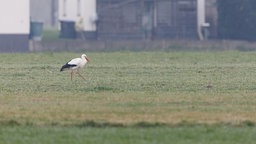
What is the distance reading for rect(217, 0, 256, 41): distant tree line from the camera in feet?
233

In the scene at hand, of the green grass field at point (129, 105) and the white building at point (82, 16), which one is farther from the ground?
the white building at point (82, 16)

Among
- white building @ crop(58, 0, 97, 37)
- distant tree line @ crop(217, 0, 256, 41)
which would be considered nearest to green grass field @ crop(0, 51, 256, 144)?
distant tree line @ crop(217, 0, 256, 41)

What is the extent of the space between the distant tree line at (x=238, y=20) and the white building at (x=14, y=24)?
39.9 feet

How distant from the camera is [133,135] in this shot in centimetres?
1922

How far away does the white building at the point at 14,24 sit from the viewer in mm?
67312

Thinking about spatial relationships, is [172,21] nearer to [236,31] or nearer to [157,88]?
[236,31]

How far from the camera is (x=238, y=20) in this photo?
71750 millimetres

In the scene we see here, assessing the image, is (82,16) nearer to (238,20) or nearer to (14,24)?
(14,24)

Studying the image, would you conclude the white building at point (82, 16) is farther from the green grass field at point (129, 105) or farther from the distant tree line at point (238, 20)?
the green grass field at point (129, 105)

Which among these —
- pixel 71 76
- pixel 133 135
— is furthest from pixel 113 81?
pixel 133 135

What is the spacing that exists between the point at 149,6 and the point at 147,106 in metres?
52.3

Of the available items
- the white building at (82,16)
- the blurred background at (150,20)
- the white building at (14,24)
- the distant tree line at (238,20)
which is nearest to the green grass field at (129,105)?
the white building at (14,24)

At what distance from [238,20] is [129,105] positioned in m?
48.3

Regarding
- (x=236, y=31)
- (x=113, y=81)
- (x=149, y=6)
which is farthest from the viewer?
(x=149, y=6)
